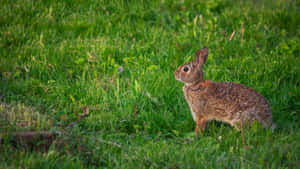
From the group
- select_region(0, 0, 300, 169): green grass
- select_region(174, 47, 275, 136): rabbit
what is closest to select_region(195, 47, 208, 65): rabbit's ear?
select_region(174, 47, 275, 136): rabbit

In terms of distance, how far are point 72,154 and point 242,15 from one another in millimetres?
4545

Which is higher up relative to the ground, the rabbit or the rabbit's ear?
the rabbit's ear

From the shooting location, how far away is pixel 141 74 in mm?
4957

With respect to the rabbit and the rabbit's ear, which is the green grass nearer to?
the rabbit

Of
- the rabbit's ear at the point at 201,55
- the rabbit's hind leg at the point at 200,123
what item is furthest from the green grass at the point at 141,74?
the rabbit's ear at the point at 201,55

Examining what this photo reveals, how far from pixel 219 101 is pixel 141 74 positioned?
1.24m

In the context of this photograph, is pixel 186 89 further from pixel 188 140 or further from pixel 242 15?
pixel 242 15

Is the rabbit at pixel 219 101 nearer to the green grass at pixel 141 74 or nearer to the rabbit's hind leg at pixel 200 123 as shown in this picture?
the rabbit's hind leg at pixel 200 123

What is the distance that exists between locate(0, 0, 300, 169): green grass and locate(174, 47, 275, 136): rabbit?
6.1 inches

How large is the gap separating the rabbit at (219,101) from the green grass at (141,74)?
0.16m

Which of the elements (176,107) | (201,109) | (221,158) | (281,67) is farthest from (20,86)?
(281,67)

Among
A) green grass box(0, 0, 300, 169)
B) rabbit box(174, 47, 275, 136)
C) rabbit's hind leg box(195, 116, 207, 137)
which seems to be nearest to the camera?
green grass box(0, 0, 300, 169)

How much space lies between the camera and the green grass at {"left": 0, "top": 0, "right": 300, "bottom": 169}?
3562 mm

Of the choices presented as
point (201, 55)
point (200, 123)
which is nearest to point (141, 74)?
point (201, 55)
